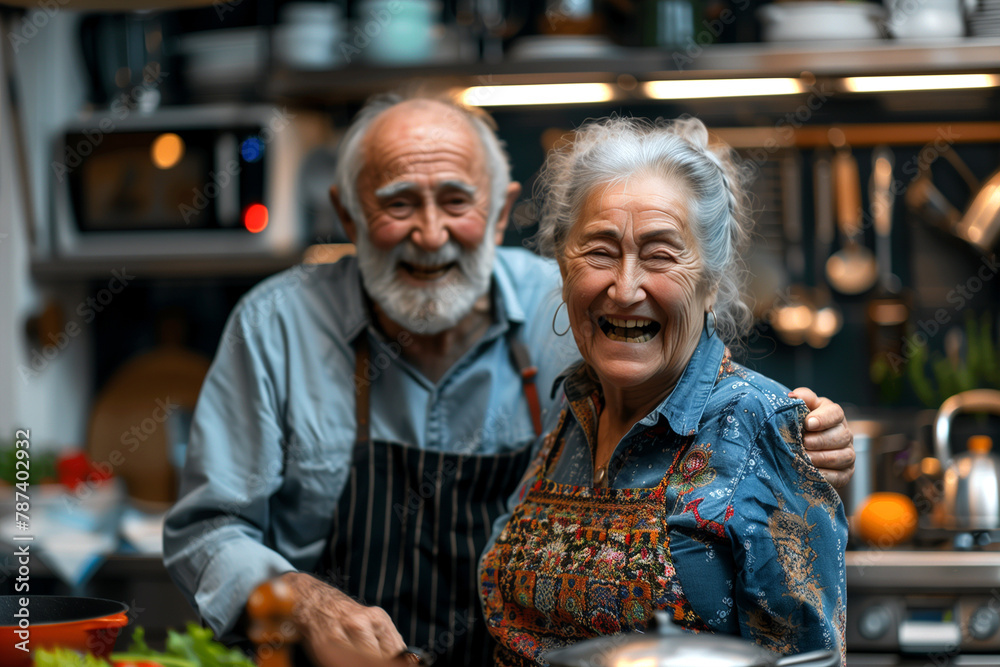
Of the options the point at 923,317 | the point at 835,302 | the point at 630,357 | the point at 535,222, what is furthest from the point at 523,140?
the point at 630,357

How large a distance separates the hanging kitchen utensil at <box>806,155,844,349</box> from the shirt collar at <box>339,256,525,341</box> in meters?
1.29

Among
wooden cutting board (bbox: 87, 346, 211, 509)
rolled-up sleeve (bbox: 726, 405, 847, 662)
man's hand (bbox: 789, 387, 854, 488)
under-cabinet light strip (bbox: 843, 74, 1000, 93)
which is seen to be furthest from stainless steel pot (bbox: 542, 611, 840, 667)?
wooden cutting board (bbox: 87, 346, 211, 509)

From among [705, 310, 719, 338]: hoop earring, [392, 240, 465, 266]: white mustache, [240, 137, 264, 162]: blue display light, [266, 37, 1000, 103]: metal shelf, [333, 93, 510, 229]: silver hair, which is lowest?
[705, 310, 719, 338]: hoop earring

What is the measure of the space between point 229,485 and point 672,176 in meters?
0.86

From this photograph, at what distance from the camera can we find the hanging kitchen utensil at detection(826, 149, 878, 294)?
8.94 ft

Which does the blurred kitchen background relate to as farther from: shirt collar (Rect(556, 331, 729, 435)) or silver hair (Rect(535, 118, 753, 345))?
shirt collar (Rect(556, 331, 729, 435))

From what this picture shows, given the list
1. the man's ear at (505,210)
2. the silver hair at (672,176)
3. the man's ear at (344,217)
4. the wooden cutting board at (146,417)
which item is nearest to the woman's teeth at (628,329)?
the silver hair at (672,176)

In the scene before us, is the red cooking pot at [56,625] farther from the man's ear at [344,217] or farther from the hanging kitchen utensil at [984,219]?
the hanging kitchen utensil at [984,219]

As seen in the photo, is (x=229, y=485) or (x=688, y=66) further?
(x=688, y=66)

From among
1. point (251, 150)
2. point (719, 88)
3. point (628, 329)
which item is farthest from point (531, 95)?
point (628, 329)

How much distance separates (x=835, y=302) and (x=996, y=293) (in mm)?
415

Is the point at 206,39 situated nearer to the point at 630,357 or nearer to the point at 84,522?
the point at 84,522

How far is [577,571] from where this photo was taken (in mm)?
1182

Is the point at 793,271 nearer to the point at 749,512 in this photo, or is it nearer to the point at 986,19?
the point at 986,19
